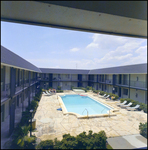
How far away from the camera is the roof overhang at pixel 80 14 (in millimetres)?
1586

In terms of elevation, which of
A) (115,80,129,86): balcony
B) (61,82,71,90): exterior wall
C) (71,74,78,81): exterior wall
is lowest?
(61,82,71,90): exterior wall

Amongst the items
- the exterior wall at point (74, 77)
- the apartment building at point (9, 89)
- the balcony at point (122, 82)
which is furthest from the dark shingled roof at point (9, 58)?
the exterior wall at point (74, 77)

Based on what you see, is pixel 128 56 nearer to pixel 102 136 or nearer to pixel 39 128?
pixel 102 136

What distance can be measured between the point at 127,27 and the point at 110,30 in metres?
0.34

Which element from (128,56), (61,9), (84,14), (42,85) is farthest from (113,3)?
(42,85)

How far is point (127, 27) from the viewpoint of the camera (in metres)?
2.25

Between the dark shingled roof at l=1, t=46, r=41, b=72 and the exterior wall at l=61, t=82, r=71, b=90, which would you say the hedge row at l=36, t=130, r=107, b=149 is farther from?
the exterior wall at l=61, t=82, r=71, b=90

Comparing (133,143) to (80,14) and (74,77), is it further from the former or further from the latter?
(74,77)

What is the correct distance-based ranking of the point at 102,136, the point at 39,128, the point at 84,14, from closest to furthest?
1. the point at 84,14
2. the point at 102,136
3. the point at 39,128

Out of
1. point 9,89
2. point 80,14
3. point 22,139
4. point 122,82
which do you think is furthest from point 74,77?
point 80,14

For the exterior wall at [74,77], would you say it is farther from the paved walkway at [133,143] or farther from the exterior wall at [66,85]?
the paved walkway at [133,143]

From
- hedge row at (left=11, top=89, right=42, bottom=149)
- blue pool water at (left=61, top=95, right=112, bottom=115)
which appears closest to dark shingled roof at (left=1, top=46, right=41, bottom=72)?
hedge row at (left=11, top=89, right=42, bottom=149)

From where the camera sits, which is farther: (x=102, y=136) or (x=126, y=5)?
(x=102, y=136)

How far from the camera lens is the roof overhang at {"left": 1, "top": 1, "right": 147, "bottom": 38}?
1.59 metres
